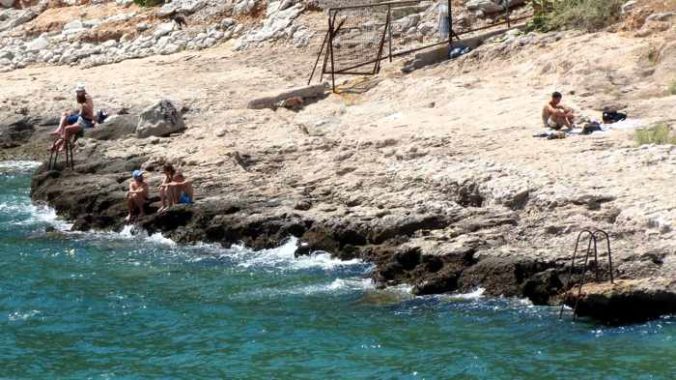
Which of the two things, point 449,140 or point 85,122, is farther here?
point 85,122

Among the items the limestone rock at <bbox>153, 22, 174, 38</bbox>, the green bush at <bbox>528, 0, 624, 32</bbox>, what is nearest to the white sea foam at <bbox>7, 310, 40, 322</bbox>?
the green bush at <bbox>528, 0, 624, 32</bbox>

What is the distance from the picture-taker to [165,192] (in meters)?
22.2

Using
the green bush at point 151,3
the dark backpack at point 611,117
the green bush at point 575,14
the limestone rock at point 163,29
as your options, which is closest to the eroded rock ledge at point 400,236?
the dark backpack at point 611,117

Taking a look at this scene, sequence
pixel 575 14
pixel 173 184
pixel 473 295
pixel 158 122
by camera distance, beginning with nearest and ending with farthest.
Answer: pixel 473 295, pixel 173 184, pixel 158 122, pixel 575 14

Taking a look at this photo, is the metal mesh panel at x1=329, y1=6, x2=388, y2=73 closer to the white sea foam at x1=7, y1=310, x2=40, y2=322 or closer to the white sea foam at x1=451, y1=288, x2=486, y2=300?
the white sea foam at x1=451, y1=288, x2=486, y2=300

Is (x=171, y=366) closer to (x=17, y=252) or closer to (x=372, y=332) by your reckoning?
(x=372, y=332)

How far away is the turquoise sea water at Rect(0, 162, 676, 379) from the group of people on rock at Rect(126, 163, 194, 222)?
57.1 inches

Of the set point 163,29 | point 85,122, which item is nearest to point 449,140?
point 85,122

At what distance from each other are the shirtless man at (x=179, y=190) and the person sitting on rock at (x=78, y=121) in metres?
4.86

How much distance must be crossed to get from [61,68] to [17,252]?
14092mm

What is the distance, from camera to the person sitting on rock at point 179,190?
870 inches

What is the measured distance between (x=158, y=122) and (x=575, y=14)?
8.33 metres

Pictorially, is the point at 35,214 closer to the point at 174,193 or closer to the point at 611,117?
the point at 174,193

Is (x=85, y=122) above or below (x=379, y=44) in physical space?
below
